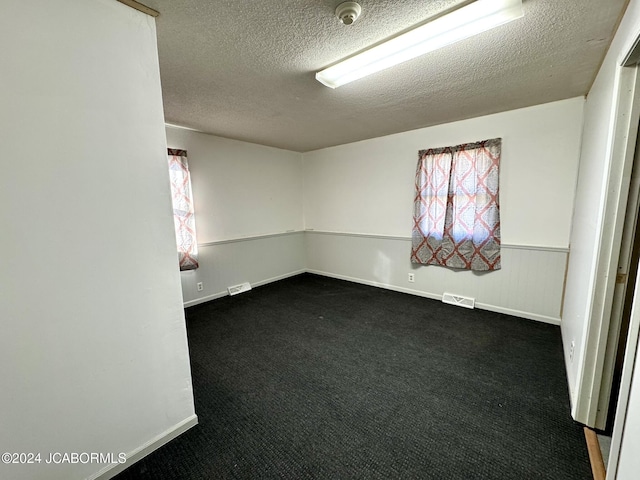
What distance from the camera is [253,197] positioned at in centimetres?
411

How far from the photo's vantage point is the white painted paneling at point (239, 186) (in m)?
3.44

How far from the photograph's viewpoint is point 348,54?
1.63m

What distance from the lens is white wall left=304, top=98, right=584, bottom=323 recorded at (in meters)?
2.59

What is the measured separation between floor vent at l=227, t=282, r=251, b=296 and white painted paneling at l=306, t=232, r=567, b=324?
4.43 feet

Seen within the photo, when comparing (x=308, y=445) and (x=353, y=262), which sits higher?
(x=353, y=262)

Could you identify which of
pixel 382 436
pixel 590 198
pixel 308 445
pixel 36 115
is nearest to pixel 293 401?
pixel 308 445

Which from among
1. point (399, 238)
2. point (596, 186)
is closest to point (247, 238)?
point (399, 238)

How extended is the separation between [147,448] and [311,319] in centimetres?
183

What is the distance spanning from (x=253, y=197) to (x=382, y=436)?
11.4 ft

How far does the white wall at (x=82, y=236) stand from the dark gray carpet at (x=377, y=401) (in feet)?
1.48

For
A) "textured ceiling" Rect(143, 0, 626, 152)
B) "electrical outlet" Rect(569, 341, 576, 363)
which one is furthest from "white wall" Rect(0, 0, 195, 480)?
"electrical outlet" Rect(569, 341, 576, 363)

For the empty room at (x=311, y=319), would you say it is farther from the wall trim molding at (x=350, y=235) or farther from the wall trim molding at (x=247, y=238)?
the wall trim molding at (x=247, y=238)

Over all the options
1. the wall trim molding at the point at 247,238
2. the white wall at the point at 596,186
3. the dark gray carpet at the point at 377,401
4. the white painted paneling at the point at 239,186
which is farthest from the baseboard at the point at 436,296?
the white painted paneling at the point at 239,186

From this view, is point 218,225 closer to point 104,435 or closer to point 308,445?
point 104,435
